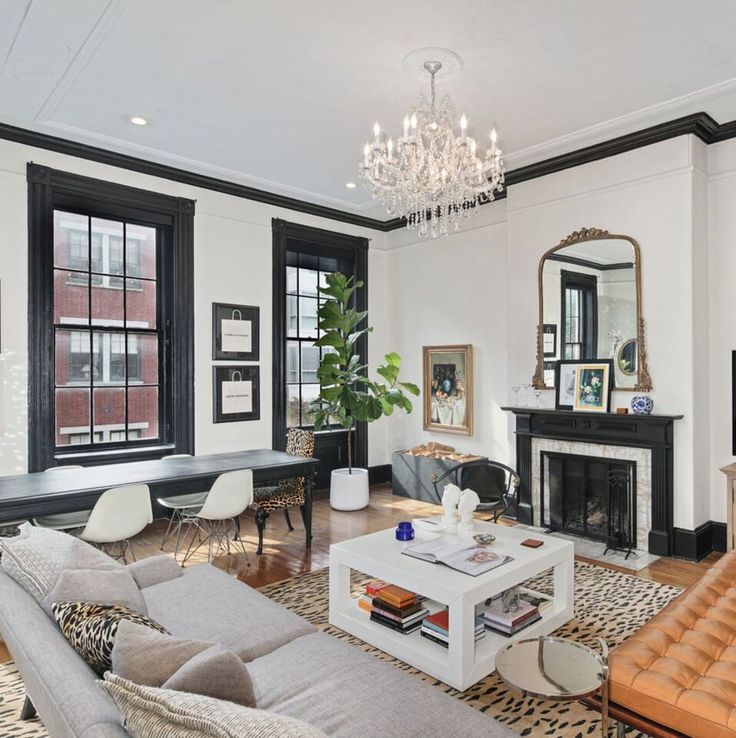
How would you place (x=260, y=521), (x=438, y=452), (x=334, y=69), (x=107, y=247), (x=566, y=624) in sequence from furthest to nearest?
1. (x=438, y=452)
2. (x=107, y=247)
3. (x=260, y=521)
4. (x=334, y=69)
5. (x=566, y=624)

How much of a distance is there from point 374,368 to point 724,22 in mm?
4901

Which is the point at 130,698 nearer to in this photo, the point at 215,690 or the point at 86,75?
the point at 215,690

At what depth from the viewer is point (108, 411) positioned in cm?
507

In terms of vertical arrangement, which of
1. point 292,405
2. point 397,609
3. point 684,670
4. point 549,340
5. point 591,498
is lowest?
point 397,609

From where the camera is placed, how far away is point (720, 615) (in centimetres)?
231

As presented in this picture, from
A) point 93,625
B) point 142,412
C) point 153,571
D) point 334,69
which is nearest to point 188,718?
point 93,625

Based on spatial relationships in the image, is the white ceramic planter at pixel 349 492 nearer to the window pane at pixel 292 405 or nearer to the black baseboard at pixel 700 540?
the window pane at pixel 292 405

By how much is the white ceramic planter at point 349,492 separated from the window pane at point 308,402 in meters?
0.85

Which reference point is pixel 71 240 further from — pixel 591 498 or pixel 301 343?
pixel 591 498

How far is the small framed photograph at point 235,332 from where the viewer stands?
5574mm

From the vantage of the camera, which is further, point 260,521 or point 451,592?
point 260,521

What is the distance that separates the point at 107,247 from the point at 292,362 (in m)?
2.27

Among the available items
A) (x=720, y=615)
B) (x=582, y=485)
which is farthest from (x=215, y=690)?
(x=582, y=485)

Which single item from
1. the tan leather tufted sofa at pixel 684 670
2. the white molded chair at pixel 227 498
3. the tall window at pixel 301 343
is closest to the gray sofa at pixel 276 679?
the tan leather tufted sofa at pixel 684 670
